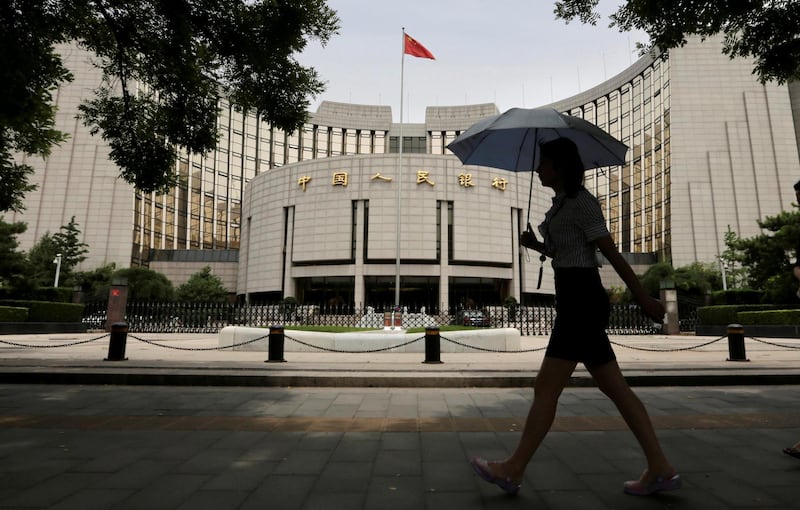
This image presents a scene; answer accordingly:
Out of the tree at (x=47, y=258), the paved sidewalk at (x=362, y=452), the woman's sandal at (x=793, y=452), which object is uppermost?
the tree at (x=47, y=258)

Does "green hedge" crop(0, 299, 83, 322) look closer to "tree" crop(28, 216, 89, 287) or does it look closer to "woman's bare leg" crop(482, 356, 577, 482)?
"tree" crop(28, 216, 89, 287)

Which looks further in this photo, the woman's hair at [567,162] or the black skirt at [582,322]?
the woman's hair at [567,162]

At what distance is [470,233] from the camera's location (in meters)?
51.2

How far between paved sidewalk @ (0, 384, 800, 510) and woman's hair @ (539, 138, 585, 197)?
1.98m

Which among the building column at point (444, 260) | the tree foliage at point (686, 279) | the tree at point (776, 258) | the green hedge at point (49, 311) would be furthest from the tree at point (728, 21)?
the building column at point (444, 260)

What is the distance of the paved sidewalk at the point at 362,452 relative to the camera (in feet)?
9.16

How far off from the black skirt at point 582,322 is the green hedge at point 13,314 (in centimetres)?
2602

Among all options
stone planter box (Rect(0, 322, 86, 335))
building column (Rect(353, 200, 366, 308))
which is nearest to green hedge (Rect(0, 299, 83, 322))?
stone planter box (Rect(0, 322, 86, 335))

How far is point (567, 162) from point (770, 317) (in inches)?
998

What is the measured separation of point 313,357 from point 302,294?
4473cm

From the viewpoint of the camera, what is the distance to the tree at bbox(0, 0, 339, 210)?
8789 millimetres

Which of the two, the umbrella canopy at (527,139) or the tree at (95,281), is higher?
the tree at (95,281)

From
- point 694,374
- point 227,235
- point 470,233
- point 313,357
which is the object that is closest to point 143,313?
point 313,357

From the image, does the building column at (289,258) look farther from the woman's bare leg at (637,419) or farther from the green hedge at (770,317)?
the woman's bare leg at (637,419)
